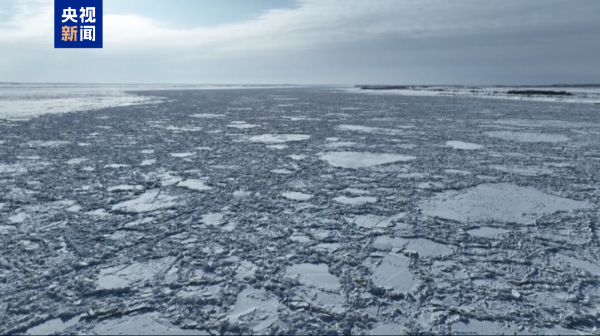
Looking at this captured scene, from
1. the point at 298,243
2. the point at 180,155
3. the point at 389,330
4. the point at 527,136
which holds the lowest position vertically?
the point at 389,330

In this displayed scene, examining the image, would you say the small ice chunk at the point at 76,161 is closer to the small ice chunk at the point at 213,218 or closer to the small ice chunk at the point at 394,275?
the small ice chunk at the point at 213,218

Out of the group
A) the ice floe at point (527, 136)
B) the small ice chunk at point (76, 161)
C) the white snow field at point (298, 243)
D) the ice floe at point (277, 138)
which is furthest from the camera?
the ice floe at point (527, 136)

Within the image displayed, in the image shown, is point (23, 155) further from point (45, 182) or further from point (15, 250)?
point (15, 250)

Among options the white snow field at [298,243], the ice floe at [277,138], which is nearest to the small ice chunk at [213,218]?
the white snow field at [298,243]

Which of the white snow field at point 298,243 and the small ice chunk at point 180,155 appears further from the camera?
the small ice chunk at point 180,155

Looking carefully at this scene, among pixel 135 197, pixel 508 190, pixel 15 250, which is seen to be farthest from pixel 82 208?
Result: pixel 508 190

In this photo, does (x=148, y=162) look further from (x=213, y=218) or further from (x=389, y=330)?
(x=389, y=330)

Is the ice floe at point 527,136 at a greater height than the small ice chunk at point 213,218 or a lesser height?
greater

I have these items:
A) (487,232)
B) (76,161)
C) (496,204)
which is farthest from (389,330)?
(76,161)

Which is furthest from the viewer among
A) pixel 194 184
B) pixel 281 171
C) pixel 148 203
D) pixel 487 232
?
pixel 281 171
